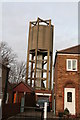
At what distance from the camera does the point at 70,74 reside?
2159 cm

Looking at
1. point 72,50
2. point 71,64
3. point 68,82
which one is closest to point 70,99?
point 68,82

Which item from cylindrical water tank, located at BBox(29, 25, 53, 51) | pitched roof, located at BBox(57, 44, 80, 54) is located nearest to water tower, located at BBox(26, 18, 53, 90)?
cylindrical water tank, located at BBox(29, 25, 53, 51)

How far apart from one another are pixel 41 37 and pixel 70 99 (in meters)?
19.0

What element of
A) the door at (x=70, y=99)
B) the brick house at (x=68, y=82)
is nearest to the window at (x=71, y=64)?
the brick house at (x=68, y=82)

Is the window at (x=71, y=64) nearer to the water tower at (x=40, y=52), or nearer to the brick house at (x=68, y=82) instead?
the brick house at (x=68, y=82)

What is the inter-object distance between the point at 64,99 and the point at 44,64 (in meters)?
18.6

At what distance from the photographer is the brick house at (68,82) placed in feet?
68.7

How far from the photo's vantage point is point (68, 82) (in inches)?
845

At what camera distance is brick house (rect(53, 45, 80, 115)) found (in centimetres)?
2095

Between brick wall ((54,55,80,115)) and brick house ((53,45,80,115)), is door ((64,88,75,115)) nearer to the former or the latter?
brick house ((53,45,80,115))

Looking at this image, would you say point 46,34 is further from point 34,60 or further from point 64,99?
point 64,99

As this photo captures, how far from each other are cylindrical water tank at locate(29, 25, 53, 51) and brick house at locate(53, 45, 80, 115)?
15.2m

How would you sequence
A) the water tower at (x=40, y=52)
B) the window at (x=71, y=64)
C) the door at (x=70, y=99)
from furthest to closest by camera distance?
1. the water tower at (x=40, y=52)
2. the window at (x=71, y=64)
3. the door at (x=70, y=99)

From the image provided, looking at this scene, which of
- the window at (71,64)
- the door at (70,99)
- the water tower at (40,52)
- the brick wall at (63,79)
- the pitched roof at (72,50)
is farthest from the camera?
the water tower at (40,52)
